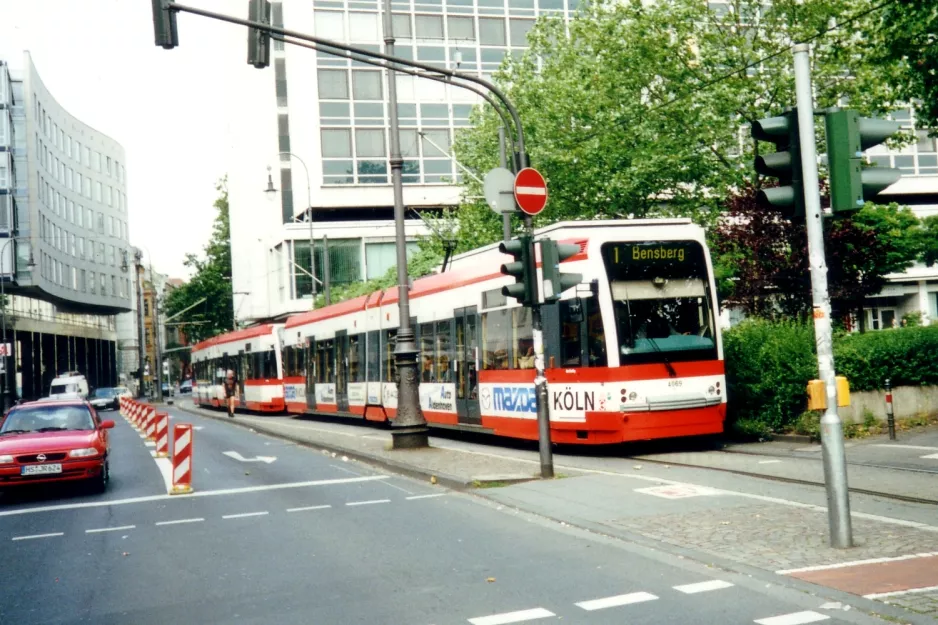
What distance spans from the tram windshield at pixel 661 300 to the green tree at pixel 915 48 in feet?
15.2

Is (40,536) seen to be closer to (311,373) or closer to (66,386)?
(311,373)

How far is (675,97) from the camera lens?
2669 centimetres

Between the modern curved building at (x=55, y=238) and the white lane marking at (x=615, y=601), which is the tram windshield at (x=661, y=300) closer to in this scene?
the white lane marking at (x=615, y=601)

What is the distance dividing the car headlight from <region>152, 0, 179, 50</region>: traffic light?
240 inches

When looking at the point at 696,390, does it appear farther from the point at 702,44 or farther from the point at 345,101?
the point at 345,101

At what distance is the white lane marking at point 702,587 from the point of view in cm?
697

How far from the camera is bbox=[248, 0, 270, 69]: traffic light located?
465 inches

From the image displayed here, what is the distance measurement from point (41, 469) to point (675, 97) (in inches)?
723

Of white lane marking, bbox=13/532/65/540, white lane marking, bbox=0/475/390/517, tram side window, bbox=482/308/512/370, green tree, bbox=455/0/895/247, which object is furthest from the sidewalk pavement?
green tree, bbox=455/0/895/247

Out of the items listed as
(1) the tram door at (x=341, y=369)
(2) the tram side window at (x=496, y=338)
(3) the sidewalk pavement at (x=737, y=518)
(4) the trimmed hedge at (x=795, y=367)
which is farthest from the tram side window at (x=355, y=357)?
(4) the trimmed hedge at (x=795, y=367)

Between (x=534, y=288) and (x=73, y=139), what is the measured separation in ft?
267

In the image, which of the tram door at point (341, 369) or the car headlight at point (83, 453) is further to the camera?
the tram door at point (341, 369)

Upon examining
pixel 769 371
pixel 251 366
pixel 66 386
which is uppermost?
pixel 251 366

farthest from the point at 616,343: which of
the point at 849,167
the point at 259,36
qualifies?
the point at 849,167
